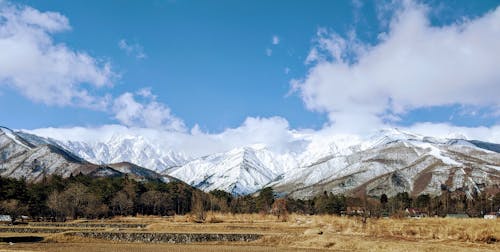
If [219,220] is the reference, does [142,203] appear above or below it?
above

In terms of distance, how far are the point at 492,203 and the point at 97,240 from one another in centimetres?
17015

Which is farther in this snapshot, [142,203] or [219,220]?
[142,203]

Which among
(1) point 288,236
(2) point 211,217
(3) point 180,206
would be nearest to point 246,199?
(3) point 180,206

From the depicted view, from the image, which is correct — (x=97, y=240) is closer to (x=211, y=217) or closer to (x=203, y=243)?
(x=203, y=243)

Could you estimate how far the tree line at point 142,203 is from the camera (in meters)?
119

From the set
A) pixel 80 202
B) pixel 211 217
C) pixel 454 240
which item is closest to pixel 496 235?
pixel 454 240

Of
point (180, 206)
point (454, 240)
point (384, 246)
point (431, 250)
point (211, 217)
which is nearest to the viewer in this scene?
point (431, 250)

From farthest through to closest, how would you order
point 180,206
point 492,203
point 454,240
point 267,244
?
point 492,203
point 180,206
point 267,244
point 454,240

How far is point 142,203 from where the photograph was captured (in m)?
154

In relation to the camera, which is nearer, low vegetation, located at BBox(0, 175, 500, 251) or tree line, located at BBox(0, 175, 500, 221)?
low vegetation, located at BBox(0, 175, 500, 251)

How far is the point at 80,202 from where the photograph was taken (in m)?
126

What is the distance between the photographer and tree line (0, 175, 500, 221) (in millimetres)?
119188

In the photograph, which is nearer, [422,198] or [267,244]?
[267,244]

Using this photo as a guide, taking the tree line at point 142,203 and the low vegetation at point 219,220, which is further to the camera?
the tree line at point 142,203
